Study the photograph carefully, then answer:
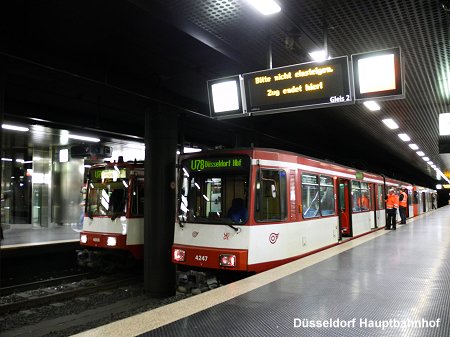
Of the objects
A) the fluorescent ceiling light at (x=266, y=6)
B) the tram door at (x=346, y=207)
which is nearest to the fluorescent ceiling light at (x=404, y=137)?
the tram door at (x=346, y=207)

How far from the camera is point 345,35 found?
7.10m

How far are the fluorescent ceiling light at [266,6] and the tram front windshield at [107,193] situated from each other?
651 centimetres

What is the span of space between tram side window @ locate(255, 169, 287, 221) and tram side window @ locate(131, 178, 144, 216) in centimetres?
460

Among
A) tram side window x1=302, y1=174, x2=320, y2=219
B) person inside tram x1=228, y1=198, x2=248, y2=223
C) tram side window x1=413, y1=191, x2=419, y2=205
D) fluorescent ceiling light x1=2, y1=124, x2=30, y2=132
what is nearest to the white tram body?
fluorescent ceiling light x1=2, y1=124, x2=30, y2=132

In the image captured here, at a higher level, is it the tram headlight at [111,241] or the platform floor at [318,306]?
the tram headlight at [111,241]

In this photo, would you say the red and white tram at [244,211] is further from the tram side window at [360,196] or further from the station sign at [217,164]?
the tram side window at [360,196]

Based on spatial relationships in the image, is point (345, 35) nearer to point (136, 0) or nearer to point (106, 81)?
point (136, 0)

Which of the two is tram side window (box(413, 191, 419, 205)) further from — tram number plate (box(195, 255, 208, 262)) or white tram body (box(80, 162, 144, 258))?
tram number plate (box(195, 255, 208, 262))

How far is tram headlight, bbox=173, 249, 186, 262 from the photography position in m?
7.60

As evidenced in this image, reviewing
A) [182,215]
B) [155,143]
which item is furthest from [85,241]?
[182,215]

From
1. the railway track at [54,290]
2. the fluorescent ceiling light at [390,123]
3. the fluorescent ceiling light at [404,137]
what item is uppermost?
the fluorescent ceiling light at [390,123]

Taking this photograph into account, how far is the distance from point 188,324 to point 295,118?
36.1 feet

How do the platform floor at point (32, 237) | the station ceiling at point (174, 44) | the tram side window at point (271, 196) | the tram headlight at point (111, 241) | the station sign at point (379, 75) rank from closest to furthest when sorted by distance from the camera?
the station ceiling at point (174, 44) < the station sign at point (379, 75) < the tram side window at point (271, 196) < the tram headlight at point (111, 241) < the platform floor at point (32, 237)

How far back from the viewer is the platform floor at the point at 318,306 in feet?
12.2
